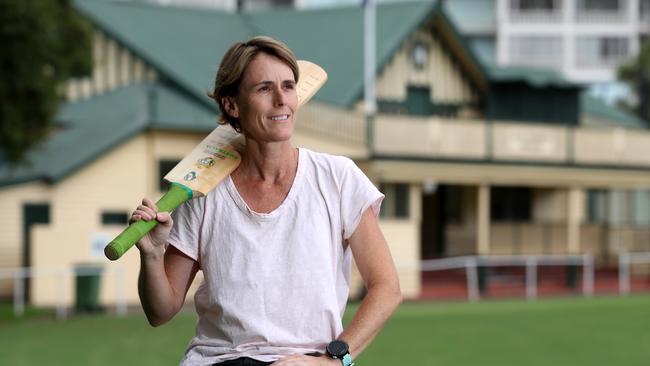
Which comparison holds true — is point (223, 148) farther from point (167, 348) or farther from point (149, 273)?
point (167, 348)

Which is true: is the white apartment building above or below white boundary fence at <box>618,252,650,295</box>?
above

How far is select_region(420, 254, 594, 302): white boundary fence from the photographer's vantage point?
110 feet

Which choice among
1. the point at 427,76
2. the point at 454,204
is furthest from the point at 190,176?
the point at 454,204

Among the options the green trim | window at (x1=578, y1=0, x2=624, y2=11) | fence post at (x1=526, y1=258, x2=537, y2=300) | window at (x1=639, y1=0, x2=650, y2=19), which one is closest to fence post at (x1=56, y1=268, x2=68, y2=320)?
the green trim

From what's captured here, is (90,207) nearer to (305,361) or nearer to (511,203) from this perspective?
(511,203)

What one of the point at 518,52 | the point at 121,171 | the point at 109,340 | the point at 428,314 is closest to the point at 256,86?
the point at 109,340

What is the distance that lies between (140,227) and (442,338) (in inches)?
673

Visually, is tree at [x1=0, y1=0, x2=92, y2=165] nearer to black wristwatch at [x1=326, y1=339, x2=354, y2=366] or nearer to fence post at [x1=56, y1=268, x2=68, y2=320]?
fence post at [x1=56, y1=268, x2=68, y2=320]

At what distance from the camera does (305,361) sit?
4094 millimetres

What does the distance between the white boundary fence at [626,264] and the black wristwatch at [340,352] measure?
104ft

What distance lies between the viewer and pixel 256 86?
428cm

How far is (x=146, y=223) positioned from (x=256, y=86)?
0.59 meters

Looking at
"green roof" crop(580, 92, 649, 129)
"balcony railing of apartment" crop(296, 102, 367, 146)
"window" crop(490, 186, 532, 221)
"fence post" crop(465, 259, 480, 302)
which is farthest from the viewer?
"green roof" crop(580, 92, 649, 129)

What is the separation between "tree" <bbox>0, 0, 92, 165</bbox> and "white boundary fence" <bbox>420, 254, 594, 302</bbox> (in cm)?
1011
